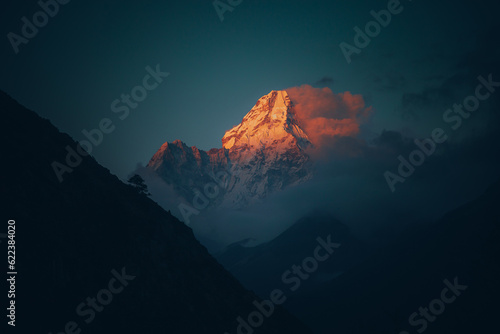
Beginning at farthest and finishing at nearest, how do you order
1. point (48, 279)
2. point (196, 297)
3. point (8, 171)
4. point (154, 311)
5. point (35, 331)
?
point (196, 297) → point (154, 311) → point (8, 171) → point (48, 279) → point (35, 331)

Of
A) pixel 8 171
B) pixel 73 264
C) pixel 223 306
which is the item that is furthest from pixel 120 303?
pixel 8 171

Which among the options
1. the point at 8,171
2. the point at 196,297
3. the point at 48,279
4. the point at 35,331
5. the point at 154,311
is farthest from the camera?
the point at 196,297

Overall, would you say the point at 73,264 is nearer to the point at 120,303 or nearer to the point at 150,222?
the point at 120,303

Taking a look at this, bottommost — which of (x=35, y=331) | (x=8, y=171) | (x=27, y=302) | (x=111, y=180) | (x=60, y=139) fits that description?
(x=35, y=331)

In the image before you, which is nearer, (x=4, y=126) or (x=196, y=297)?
(x=4, y=126)

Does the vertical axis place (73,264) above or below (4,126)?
below

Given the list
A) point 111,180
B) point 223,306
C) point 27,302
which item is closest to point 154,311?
point 223,306
